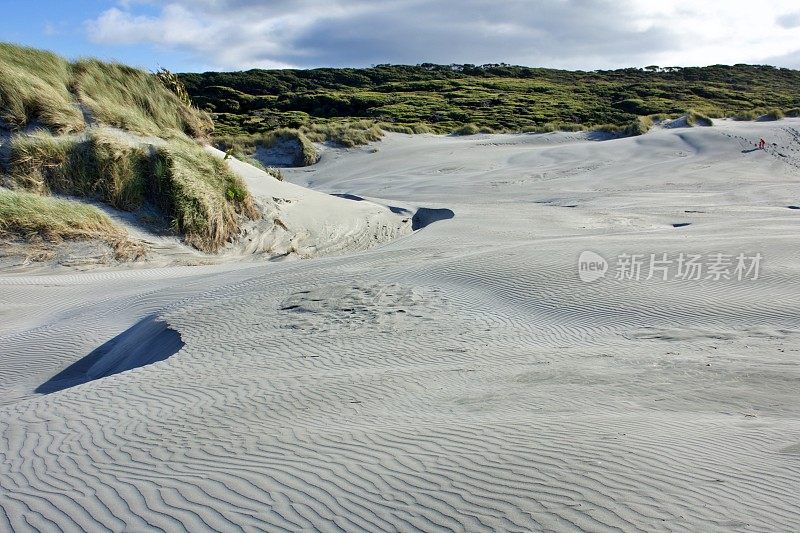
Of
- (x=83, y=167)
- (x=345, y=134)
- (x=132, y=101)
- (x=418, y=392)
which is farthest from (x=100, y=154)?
(x=345, y=134)

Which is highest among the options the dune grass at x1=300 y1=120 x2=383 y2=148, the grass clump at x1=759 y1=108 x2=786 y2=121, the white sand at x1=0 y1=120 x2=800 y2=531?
the grass clump at x1=759 y1=108 x2=786 y2=121

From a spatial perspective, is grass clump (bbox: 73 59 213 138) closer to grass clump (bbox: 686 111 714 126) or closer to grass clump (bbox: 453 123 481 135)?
grass clump (bbox: 453 123 481 135)

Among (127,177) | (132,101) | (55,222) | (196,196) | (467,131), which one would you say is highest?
(467,131)

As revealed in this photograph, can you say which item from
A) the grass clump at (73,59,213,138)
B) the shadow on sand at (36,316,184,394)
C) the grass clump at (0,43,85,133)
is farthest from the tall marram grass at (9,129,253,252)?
the shadow on sand at (36,316,184,394)

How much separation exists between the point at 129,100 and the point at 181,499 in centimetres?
1423

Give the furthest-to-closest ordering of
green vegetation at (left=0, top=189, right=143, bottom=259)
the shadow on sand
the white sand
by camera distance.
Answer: green vegetation at (left=0, top=189, right=143, bottom=259) < the shadow on sand < the white sand

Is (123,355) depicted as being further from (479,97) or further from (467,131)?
(479,97)

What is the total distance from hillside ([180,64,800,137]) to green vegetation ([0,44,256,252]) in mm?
19775

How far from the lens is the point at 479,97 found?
2280 inches

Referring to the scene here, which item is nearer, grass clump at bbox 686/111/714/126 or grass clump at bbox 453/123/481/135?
grass clump at bbox 686/111/714/126

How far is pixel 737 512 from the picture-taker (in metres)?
3.35

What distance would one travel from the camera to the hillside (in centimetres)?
4464

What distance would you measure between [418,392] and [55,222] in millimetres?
9165

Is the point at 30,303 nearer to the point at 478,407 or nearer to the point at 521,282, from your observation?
the point at 521,282
